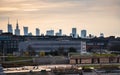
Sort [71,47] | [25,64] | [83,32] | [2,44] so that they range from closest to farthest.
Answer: [25,64] → [71,47] → [2,44] → [83,32]

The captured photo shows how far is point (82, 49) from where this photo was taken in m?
55.2

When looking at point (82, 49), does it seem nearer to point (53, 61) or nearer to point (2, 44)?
point (2, 44)

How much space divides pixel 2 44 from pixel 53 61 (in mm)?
25937

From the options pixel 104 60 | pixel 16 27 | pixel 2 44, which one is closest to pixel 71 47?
pixel 2 44

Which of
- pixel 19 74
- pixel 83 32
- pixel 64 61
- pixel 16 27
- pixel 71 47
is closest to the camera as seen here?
pixel 19 74

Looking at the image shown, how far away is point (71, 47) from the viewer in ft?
173

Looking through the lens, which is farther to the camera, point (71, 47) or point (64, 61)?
point (71, 47)

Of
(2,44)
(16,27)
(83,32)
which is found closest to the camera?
(2,44)

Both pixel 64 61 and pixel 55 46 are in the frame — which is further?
pixel 55 46

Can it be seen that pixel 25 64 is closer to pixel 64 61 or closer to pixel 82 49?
pixel 64 61

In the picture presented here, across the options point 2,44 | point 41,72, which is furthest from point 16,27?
point 41,72

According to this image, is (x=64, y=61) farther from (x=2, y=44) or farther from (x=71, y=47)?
(x=2, y=44)

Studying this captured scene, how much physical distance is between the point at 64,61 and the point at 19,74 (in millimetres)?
10751

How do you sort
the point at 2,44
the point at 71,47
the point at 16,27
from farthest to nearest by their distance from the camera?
the point at 16,27, the point at 2,44, the point at 71,47
